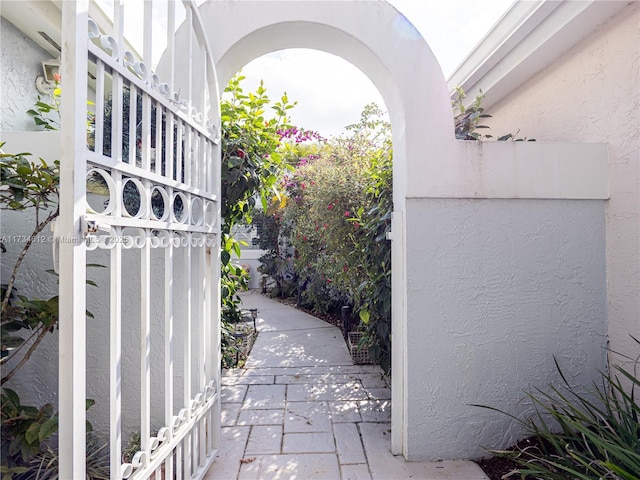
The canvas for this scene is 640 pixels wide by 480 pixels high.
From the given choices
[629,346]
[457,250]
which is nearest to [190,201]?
[457,250]

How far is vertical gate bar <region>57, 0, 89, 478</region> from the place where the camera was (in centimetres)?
139

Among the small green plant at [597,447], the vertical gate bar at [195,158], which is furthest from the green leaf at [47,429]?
the small green plant at [597,447]

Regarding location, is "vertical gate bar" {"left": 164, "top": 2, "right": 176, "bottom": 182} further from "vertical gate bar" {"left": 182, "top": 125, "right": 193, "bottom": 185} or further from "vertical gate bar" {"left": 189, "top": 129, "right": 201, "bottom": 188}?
"vertical gate bar" {"left": 189, "top": 129, "right": 201, "bottom": 188}

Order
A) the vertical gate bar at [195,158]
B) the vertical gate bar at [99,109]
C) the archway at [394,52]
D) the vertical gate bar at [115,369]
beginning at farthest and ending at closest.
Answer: the archway at [394,52]
the vertical gate bar at [195,158]
the vertical gate bar at [115,369]
the vertical gate bar at [99,109]

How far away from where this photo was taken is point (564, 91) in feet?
11.7

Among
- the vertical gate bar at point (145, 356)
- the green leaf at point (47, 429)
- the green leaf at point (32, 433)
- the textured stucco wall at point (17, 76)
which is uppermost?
the textured stucco wall at point (17, 76)

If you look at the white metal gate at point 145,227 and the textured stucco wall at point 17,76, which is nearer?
the white metal gate at point 145,227

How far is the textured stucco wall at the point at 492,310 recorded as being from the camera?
9.80ft

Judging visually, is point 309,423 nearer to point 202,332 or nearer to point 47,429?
point 202,332

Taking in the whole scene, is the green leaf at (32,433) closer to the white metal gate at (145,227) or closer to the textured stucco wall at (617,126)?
the white metal gate at (145,227)

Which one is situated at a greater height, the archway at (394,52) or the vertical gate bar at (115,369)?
the archway at (394,52)

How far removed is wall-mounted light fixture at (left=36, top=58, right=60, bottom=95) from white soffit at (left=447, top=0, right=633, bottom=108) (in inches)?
187

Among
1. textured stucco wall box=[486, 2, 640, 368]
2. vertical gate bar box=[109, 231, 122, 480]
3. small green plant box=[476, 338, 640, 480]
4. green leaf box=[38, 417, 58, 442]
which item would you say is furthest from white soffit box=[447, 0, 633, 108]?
green leaf box=[38, 417, 58, 442]

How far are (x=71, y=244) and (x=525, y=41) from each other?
4338mm
